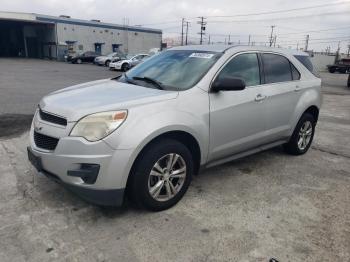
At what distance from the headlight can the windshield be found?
86 cm

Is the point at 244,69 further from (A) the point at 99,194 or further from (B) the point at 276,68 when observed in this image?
(A) the point at 99,194

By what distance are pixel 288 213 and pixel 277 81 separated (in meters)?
1.91

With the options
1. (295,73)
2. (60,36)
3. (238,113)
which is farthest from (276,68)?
(60,36)

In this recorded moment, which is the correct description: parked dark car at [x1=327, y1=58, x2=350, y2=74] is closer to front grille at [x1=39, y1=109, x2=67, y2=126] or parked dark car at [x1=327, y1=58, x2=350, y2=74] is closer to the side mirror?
the side mirror

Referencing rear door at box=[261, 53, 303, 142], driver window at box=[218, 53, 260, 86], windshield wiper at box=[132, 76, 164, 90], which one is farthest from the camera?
rear door at box=[261, 53, 303, 142]

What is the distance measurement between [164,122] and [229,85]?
897 mm

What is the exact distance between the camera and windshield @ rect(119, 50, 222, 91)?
3752 millimetres

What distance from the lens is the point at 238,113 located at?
3959mm

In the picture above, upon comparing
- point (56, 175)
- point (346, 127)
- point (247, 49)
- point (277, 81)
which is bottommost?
point (346, 127)

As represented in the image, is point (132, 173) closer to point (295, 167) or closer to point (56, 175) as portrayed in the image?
point (56, 175)

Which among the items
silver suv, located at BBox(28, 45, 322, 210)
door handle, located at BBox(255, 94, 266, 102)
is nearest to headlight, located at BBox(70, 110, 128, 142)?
silver suv, located at BBox(28, 45, 322, 210)

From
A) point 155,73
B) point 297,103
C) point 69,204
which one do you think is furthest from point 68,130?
point 297,103

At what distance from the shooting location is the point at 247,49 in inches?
169

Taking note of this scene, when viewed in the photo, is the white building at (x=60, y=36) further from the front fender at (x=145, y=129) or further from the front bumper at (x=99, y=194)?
the front bumper at (x=99, y=194)
